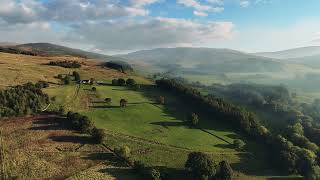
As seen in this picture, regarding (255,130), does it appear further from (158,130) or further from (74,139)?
(74,139)

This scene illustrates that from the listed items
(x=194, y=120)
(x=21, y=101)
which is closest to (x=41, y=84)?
(x=21, y=101)

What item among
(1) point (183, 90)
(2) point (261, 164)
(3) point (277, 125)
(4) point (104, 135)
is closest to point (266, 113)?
(3) point (277, 125)

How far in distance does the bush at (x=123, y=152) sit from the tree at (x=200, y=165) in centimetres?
1560

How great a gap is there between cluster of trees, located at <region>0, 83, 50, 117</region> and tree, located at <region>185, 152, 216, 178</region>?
4970 cm

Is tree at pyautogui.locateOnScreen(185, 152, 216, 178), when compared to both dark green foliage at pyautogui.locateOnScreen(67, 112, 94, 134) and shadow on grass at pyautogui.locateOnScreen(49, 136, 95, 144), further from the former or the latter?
dark green foliage at pyautogui.locateOnScreen(67, 112, 94, 134)

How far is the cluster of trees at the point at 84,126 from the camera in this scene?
98.9 m

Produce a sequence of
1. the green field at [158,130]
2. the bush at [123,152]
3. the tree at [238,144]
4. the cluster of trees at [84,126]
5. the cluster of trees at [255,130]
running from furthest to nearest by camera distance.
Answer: the tree at [238,144] < the cluster of trees at [255,130] < the green field at [158,130] < the cluster of trees at [84,126] < the bush at [123,152]

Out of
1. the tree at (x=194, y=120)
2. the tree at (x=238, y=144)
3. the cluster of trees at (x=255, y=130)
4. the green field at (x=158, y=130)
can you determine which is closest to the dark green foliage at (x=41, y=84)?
the green field at (x=158, y=130)

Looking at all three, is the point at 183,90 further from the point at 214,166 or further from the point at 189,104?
the point at 214,166

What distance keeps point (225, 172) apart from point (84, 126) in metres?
40.7

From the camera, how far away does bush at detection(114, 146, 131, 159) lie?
93.4 metres

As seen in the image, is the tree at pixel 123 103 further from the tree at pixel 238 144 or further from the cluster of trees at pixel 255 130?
the tree at pixel 238 144

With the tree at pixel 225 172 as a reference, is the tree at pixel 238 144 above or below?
above

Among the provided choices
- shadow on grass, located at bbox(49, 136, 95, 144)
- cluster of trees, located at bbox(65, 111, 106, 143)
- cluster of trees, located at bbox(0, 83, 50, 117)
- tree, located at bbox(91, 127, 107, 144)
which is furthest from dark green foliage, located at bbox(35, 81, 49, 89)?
tree, located at bbox(91, 127, 107, 144)
